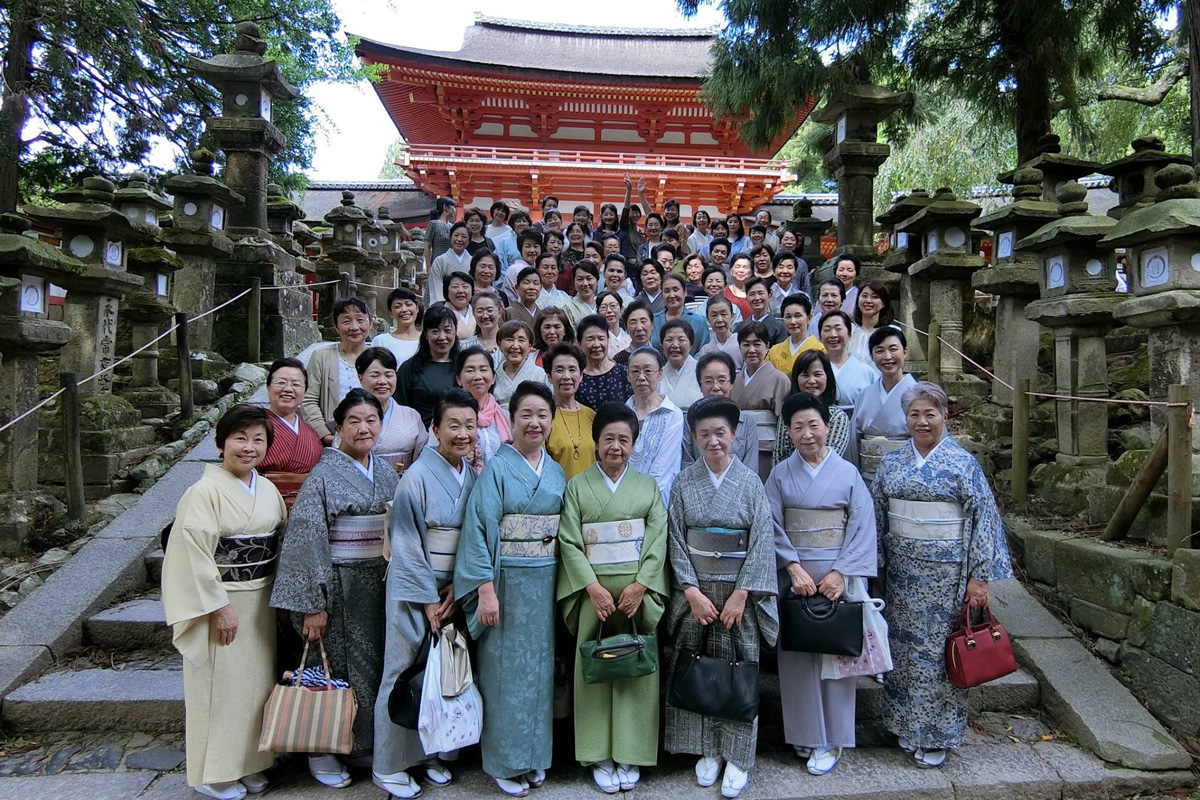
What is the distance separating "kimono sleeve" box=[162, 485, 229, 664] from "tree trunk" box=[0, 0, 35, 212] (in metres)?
9.04

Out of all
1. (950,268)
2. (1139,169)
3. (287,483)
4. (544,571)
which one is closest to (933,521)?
(544,571)

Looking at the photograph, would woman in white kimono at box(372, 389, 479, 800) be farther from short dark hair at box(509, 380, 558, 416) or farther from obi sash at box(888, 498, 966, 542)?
obi sash at box(888, 498, 966, 542)

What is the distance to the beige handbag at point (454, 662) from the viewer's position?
2939mm

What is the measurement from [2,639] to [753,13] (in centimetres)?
909

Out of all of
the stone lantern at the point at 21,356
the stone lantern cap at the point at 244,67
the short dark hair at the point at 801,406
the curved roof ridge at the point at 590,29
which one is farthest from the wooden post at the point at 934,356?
the curved roof ridge at the point at 590,29

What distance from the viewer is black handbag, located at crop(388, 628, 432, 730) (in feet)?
9.45

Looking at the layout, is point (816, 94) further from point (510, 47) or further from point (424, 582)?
point (510, 47)

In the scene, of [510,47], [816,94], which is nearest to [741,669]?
[816,94]

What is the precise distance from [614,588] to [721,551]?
48cm

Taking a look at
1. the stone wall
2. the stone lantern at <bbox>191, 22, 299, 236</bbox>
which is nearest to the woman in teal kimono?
the stone wall

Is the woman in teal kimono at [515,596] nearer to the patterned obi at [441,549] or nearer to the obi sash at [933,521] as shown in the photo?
the patterned obi at [441,549]

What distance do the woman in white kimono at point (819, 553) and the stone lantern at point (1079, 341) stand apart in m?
2.34

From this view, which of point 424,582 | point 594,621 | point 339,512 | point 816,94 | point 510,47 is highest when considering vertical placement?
point 510,47

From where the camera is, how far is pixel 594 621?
3.11 metres
